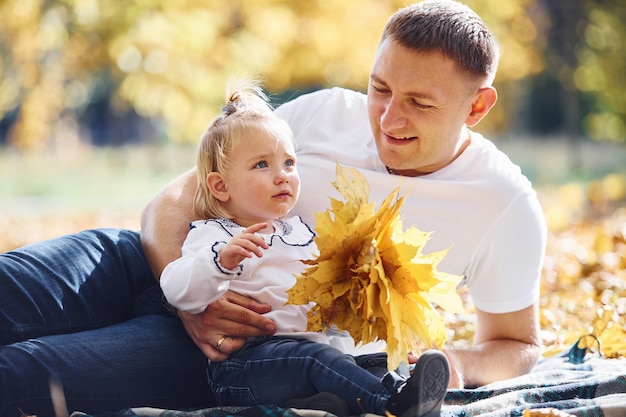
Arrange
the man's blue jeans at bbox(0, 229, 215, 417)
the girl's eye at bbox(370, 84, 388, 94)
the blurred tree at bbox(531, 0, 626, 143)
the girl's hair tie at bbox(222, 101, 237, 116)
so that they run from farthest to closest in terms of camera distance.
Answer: the blurred tree at bbox(531, 0, 626, 143) → the girl's eye at bbox(370, 84, 388, 94) → the girl's hair tie at bbox(222, 101, 237, 116) → the man's blue jeans at bbox(0, 229, 215, 417)

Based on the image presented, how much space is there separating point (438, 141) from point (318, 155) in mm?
483

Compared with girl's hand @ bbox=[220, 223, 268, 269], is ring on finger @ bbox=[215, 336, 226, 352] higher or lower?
lower

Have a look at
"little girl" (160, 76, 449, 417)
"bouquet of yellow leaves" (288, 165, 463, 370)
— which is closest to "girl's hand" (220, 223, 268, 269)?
"little girl" (160, 76, 449, 417)

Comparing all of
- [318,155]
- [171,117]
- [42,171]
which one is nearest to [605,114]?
[42,171]

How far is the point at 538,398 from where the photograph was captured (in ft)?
8.32

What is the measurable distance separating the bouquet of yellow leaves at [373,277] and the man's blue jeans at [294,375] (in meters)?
0.09

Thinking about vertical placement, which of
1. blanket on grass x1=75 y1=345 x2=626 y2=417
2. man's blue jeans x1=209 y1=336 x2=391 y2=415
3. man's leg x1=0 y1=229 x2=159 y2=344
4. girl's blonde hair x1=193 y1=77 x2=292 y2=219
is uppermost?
girl's blonde hair x1=193 y1=77 x2=292 y2=219

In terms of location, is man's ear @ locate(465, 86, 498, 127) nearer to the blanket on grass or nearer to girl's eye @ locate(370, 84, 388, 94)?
girl's eye @ locate(370, 84, 388, 94)

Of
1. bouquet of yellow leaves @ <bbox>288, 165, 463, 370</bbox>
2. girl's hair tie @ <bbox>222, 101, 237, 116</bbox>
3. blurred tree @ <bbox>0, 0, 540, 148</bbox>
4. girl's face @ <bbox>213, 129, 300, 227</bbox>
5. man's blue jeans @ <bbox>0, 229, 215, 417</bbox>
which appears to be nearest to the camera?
bouquet of yellow leaves @ <bbox>288, 165, 463, 370</bbox>

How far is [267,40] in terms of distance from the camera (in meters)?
11.8

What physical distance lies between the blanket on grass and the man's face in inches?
33.4

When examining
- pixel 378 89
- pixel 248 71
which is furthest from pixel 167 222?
pixel 248 71

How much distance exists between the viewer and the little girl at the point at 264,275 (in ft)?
7.29

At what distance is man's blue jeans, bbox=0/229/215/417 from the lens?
247cm
